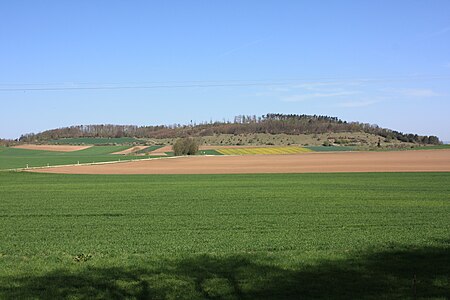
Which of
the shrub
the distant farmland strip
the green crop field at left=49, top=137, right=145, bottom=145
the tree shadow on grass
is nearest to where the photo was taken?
the tree shadow on grass

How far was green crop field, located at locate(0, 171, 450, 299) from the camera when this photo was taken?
9969 mm

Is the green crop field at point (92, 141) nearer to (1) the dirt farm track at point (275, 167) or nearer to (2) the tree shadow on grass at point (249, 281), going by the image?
(1) the dirt farm track at point (275, 167)

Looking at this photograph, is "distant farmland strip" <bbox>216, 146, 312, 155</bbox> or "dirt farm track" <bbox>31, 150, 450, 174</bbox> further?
"distant farmland strip" <bbox>216, 146, 312, 155</bbox>

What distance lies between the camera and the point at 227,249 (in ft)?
46.5

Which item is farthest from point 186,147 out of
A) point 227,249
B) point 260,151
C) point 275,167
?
point 227,249

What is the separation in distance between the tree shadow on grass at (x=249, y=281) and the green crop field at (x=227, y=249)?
22 millimetres

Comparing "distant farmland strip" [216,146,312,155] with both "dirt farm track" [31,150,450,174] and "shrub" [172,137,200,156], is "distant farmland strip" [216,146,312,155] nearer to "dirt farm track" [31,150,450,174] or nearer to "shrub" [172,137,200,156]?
"shrub" [172,137,200,156]

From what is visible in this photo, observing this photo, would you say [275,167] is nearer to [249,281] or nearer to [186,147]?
[186,147]

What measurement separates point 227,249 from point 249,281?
377 centimetres

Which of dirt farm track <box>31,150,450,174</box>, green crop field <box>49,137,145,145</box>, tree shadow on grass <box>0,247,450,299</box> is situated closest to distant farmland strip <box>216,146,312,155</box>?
dirt farm track <box>31,150,450,174</box>

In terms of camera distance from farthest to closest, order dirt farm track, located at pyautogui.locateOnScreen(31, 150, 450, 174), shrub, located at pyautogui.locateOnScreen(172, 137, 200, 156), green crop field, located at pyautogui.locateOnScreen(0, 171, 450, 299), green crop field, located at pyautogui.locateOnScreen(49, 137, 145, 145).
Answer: green crop field, located at pyautogui.locateOnScreen(49, 137, 145, 145), shrub, located at pyautogui.locateOnScreen(172, 137, 200, 156), dirt farm track, located at pyautogui.locateOnScreen(31, 150, 450, 174), green crop field, located at pyautogui.locateOnScreen(0, 171, 450, 299)

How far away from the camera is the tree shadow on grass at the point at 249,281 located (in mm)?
9516

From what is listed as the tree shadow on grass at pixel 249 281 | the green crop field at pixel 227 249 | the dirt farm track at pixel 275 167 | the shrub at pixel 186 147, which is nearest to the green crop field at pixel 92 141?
the shrub at pixel 186 147

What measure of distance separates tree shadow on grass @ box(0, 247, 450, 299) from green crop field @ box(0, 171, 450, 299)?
22mm
